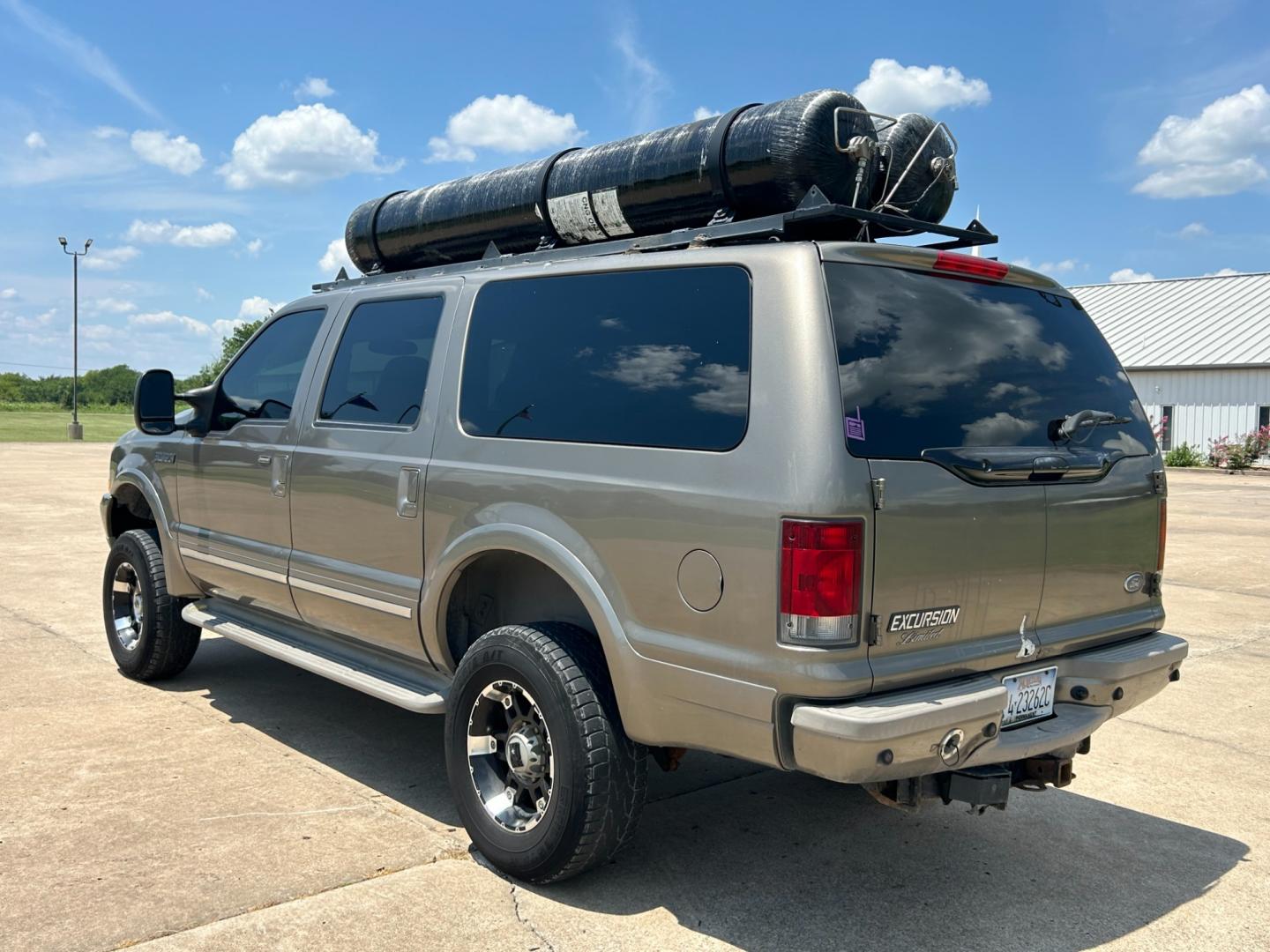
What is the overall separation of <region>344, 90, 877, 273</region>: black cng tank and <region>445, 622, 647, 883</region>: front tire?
1.69m

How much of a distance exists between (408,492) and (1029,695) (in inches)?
91.0

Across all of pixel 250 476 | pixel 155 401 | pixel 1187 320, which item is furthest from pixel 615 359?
pixel 1187 320

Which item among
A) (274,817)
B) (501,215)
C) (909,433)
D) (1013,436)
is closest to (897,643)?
(909,433)

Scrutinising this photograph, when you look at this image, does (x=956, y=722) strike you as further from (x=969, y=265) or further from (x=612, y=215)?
(x=612, y=215)

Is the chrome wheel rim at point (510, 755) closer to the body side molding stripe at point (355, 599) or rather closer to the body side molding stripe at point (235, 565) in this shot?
the body side molding stripe at point (355, 599)

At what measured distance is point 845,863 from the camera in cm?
397

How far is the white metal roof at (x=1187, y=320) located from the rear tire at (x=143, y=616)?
111 feet

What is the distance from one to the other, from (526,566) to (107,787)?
1995mm

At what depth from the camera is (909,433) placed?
10.6 feet

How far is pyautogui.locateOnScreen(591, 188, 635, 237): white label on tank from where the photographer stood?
4.44 m

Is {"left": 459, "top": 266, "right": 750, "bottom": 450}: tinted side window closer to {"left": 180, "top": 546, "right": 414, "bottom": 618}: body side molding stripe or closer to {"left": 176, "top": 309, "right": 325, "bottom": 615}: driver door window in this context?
{"left": 180, "top": 546, "right": 414, "bottom": 618}: body side molding stripe

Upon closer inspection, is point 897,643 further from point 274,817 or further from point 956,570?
point 274,817

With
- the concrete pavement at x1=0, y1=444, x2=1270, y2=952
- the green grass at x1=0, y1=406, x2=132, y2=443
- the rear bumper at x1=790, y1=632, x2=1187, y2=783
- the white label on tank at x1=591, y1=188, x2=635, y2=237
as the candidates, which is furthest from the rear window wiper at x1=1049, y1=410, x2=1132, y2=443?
the green grass at x1=0, y1=406, x2=132, y2=443

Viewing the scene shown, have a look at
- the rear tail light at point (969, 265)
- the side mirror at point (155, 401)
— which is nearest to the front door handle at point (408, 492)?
the side mirror at point (155, 401)
